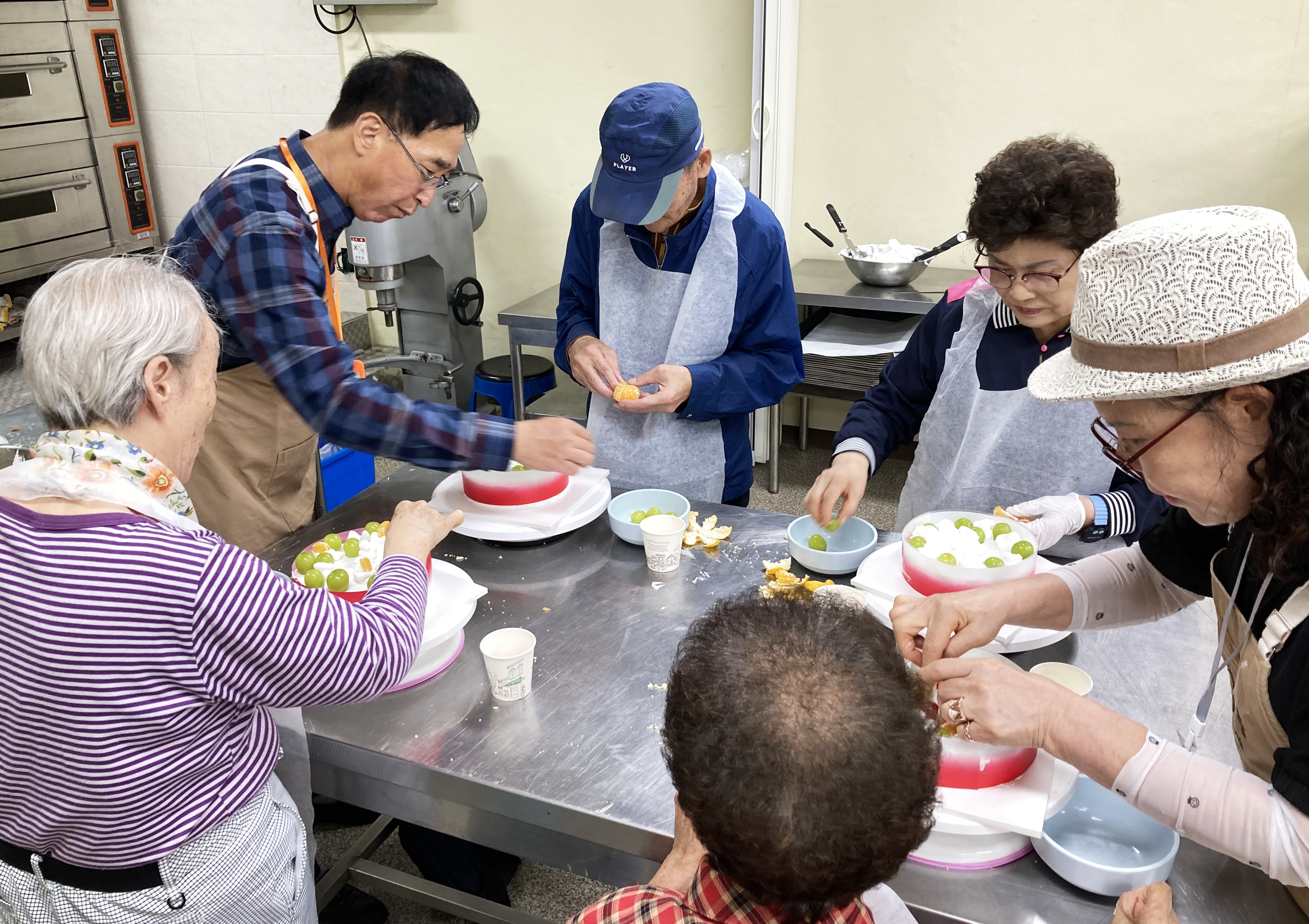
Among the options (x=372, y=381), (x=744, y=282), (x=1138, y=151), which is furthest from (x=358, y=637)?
(x=1138, y=151)

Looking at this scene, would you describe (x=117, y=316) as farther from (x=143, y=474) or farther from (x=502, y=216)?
(x=502, y=216)

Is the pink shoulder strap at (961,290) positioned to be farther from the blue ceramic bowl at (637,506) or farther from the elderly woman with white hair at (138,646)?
the elderly woman with white hair at (138,646)

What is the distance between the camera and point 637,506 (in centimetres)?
206

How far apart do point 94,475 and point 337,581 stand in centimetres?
54

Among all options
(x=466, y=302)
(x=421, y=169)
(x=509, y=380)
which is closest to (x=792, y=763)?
(x=421, y=169)

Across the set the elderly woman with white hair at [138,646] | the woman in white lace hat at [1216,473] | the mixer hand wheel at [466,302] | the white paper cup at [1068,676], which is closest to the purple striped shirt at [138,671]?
the elderly woman with white hair at [138,646]

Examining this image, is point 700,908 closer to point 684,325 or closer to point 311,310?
point 311,310

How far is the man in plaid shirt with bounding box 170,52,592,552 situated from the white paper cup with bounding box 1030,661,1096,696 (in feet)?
3.12

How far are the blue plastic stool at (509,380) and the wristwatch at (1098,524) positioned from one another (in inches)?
110

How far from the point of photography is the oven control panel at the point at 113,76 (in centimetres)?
479

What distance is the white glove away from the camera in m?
1.80

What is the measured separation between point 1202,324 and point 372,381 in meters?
1.47

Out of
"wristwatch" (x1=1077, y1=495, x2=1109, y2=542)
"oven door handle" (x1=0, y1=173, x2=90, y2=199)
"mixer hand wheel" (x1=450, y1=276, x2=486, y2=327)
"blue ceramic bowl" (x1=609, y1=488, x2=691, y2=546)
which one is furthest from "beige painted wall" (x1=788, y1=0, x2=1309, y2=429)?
"oven door handle" (x1=0, y1=173, x2=90, y2=199)

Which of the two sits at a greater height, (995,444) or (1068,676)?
(995,444)
